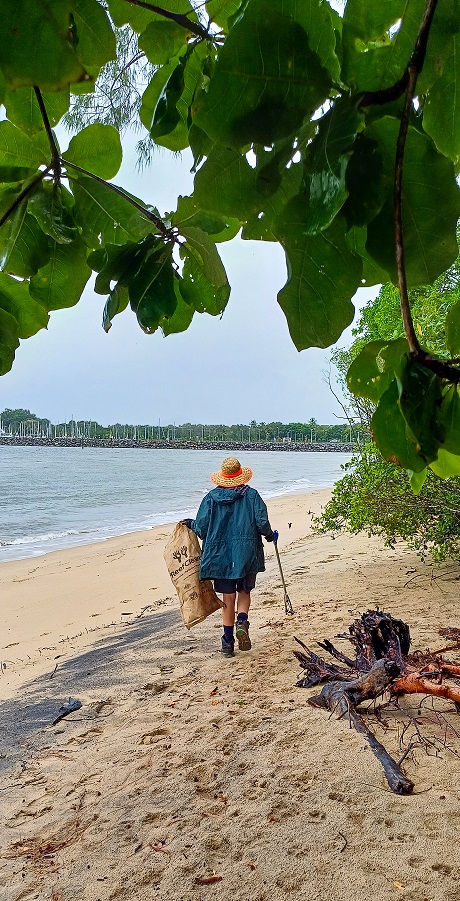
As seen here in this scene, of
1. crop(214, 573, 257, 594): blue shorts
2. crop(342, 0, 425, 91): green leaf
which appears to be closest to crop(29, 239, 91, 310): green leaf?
crop(342, 0, 425, 91): green leaf

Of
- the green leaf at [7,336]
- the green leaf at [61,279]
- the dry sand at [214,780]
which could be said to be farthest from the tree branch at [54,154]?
the dry sand at [214,780]

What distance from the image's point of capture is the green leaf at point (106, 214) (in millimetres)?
804

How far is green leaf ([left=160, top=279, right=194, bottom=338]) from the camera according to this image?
3.22ft

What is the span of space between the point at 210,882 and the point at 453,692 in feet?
4.50

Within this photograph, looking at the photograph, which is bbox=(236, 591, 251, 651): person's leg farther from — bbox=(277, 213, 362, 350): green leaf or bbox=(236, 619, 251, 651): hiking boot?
bbox=(277, 213, 362, 350): green leaf

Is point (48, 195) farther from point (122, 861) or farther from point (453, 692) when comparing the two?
point (453, 692)

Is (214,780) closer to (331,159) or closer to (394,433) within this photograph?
(394,433)

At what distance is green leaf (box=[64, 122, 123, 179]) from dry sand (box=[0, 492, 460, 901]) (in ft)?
7.20

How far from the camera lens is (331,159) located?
0.44 meters

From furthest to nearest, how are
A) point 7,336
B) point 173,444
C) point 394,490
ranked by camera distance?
point 173,444 < point 394,490 < point 7,336

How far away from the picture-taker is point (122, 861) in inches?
90.3

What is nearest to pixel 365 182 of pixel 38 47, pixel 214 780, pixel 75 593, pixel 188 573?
pixel 38 47

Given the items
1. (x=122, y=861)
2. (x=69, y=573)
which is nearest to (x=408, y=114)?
(x=122, y=861)

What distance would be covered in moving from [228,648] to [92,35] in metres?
4.65
